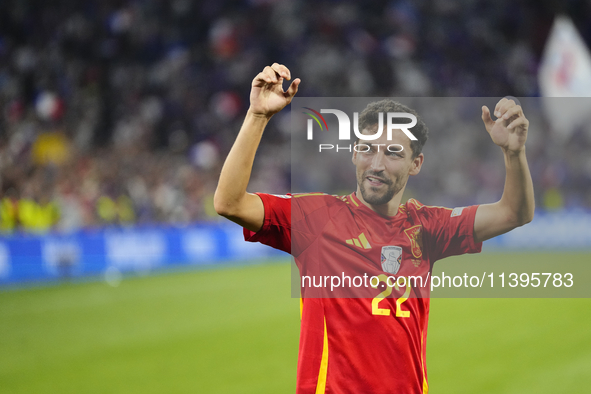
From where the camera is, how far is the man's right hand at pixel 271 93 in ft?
7.91

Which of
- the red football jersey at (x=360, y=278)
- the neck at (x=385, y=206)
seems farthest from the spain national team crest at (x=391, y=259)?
the neck at (x=385, y=206)

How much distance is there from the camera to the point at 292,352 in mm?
7363

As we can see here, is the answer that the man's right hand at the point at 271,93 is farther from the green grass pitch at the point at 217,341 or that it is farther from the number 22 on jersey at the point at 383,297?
the green grass pitch at the point at 217,341

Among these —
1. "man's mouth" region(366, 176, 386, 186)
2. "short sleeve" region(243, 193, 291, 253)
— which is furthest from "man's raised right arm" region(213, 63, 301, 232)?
"man's mouth" region(366, 176, 386, 186)

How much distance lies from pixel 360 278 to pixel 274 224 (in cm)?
48

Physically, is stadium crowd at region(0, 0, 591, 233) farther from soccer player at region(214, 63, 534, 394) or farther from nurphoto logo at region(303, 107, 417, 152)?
soccer player at region(214, 63, 534, 394)

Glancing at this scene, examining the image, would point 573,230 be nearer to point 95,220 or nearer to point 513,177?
point 95,220

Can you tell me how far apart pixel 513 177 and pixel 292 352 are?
5286 mm

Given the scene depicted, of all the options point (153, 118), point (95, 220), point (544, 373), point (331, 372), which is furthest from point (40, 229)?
point (153, 118)

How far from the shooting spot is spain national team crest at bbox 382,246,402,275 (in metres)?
2.75

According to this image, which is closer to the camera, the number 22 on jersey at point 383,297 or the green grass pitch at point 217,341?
the number 22 on jersey at point 383,297

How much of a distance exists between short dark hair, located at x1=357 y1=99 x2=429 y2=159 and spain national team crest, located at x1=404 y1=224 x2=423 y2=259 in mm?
360

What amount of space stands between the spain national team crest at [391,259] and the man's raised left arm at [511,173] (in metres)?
0.44

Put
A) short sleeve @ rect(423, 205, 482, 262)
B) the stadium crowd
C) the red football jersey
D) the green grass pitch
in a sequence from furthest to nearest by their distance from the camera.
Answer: the stadium crowd < the green grass pitch < short sleeve @ rect(423, 205, 482, 262) < the red football jersey
